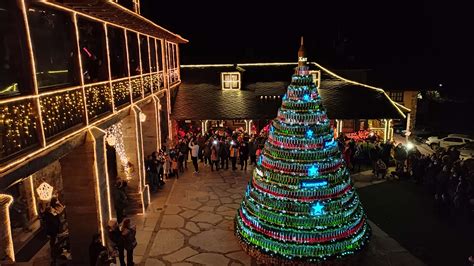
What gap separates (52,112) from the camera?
7.34 m

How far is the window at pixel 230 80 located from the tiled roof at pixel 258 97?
50 cm

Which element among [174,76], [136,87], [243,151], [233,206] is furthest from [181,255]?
[174,76]

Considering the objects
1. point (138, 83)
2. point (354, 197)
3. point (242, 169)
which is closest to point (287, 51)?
point (242, 169)

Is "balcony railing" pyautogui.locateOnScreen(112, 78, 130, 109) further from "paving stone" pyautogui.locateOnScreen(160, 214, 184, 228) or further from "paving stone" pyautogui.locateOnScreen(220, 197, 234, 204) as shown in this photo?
"paving stone" pyautogui.locateOnScreen(220, 197, 234, 204)

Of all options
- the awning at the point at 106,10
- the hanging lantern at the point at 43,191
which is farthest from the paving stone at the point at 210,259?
the awning at the point at 106,10

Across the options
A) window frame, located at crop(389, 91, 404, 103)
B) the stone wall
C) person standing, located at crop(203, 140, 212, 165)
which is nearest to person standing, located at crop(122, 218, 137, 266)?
the stone wall

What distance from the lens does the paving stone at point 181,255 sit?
10578 mm

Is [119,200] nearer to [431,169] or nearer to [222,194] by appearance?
[222,194]

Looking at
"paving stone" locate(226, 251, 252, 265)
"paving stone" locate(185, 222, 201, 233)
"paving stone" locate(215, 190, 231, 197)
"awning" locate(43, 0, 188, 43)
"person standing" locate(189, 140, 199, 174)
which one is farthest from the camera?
"person standing" locate(189, 140, 199, 174)

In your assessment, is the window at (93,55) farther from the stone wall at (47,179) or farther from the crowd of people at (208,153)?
the crowd of people at (208,153)

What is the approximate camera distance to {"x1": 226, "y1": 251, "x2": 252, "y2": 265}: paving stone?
→ 1049cm

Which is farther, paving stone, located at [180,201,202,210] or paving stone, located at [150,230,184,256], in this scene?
paving stone, located at [180,201,202,210]

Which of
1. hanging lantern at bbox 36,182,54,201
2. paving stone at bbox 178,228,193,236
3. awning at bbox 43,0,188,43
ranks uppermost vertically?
awning at bbox 43,0,188,43

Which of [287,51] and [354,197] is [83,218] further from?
[287,51]
